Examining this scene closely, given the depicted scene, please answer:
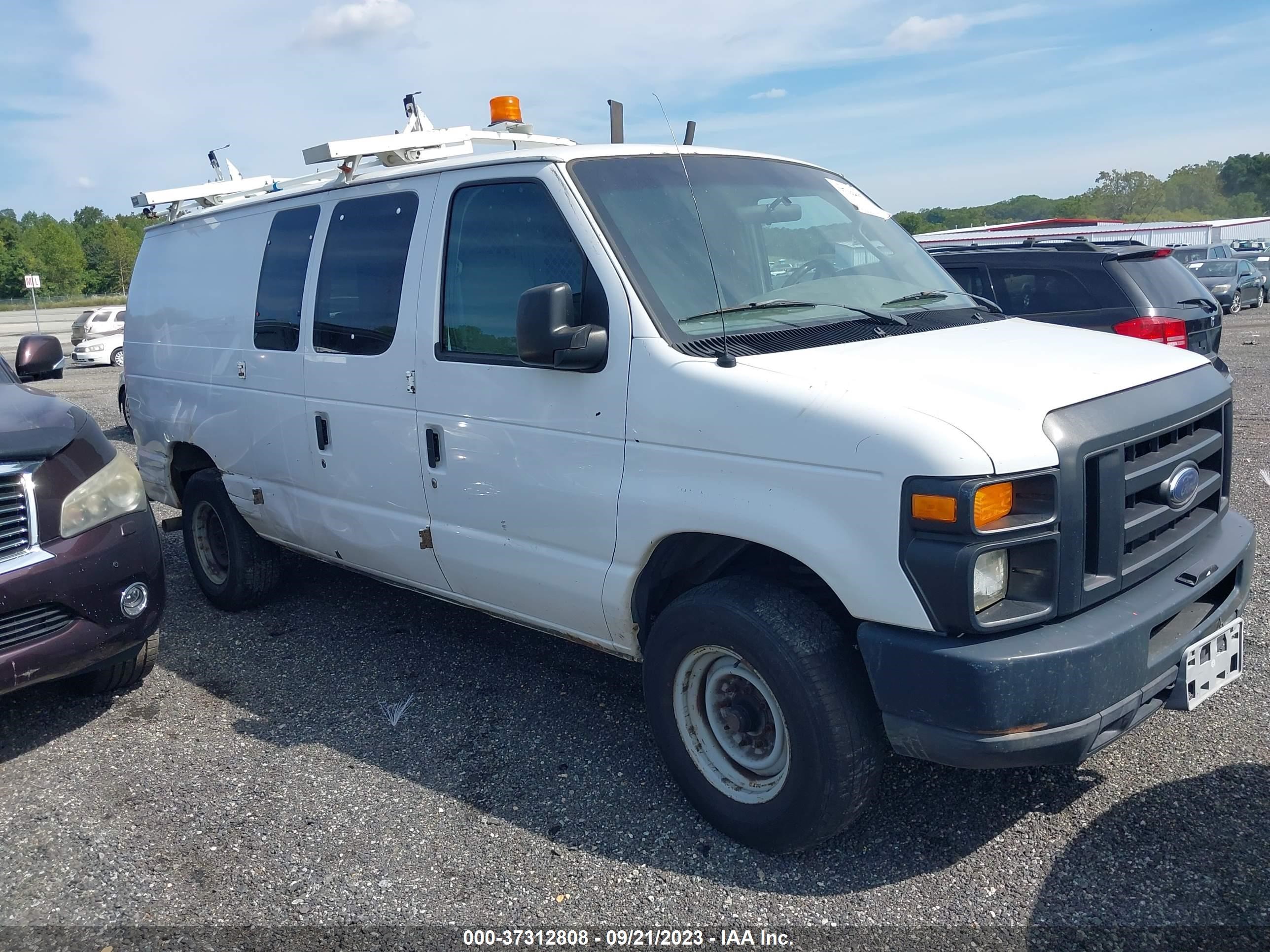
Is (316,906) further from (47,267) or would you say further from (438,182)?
(47,267)

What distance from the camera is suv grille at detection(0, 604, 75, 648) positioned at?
13.0 ft

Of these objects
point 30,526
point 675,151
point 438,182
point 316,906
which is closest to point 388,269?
point 438,182

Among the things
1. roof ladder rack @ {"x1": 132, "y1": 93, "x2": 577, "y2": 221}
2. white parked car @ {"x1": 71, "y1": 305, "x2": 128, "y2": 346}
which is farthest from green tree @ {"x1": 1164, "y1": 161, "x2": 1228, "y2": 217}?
roof ladder rack @ {"x1": 132, "y1": 93, "x2": 577, "y2": 221}

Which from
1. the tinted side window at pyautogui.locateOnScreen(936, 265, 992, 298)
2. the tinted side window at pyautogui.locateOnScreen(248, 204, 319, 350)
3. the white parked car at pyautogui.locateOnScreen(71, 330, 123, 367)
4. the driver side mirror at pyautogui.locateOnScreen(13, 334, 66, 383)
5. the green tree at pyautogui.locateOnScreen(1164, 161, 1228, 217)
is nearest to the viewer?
the tinted side window at pyautogui.locateOnScreen(248, 204, 319, 350)

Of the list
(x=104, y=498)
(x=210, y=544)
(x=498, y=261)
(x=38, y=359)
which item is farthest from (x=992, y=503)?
(x=38, y=359)

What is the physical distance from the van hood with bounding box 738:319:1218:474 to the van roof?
1141mm

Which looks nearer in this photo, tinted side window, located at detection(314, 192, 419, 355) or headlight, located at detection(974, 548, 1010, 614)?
headlight, located at detection(974, 548, 1010, 614)

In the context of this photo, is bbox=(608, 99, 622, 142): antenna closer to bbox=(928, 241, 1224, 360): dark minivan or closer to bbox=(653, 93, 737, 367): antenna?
bbox=(653, 93, 737, 367): antenna

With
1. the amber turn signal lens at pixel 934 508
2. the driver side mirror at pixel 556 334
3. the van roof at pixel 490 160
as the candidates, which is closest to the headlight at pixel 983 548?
the amber turn signal lens at pixel 934 508

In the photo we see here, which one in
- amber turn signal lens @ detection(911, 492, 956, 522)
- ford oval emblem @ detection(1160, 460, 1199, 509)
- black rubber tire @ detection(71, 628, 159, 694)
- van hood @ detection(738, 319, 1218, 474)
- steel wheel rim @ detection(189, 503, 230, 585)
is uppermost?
van hood @ detection(738, 319, 1218, 474)

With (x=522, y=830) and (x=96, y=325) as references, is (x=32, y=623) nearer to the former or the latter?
(x=522, y=830)

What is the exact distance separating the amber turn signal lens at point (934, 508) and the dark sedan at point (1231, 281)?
26.3 m

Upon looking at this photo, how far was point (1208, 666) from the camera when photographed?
10.0 ft

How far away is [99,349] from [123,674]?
77.6 feet
